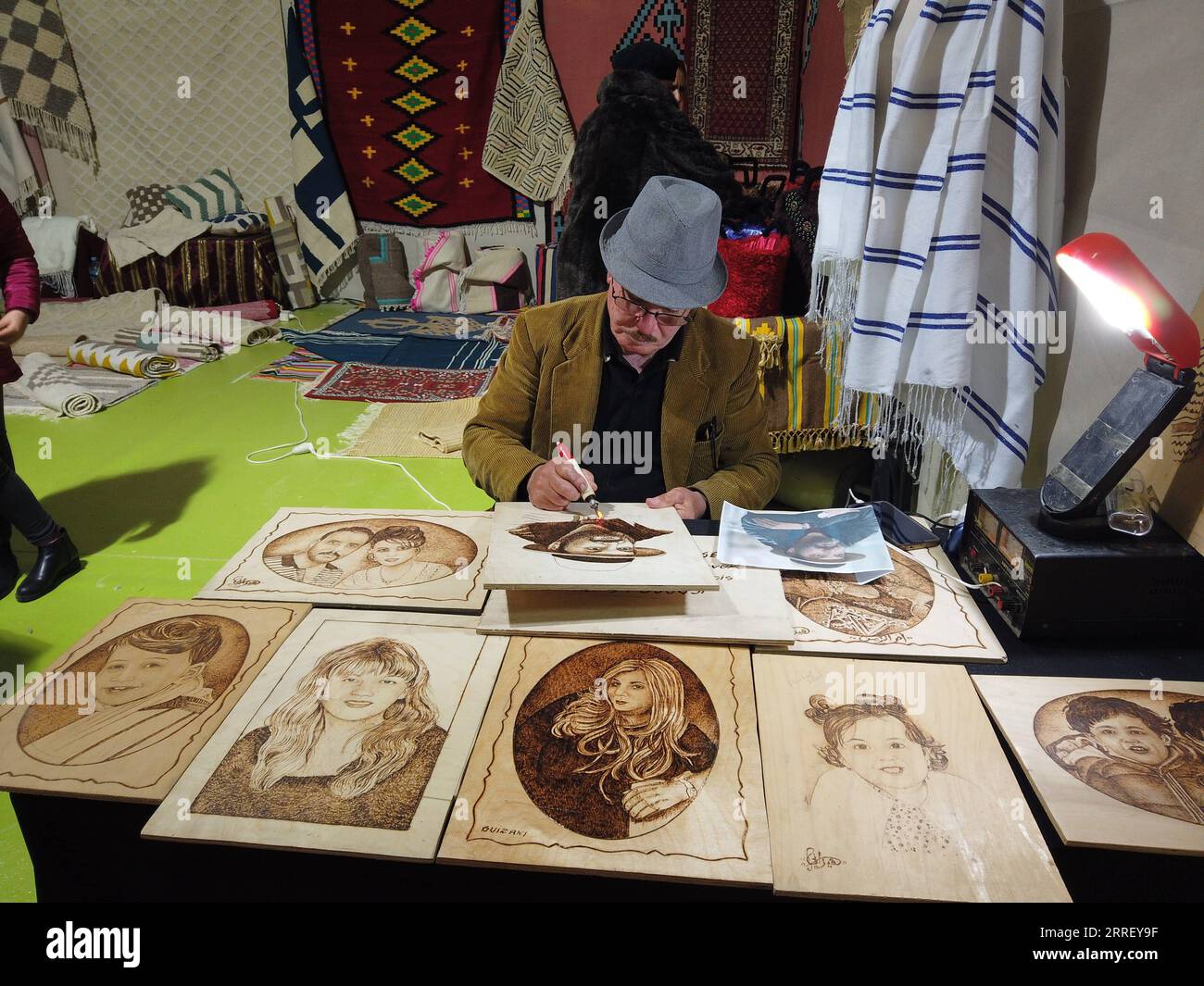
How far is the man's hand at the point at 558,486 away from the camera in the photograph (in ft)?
4.75

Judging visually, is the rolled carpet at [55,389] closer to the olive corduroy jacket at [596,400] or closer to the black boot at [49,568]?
the black boot at [49,568]

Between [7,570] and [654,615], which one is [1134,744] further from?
[7,570]

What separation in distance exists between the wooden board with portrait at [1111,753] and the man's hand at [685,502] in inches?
25.8

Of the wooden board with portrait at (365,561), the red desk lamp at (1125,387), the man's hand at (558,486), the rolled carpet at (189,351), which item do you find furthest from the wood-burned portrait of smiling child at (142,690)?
the rolled carpet at (189,351)

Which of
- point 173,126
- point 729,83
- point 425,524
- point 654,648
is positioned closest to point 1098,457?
point 654,648

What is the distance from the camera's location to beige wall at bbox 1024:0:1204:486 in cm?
134

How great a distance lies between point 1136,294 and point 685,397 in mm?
904

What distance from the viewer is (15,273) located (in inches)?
93.7

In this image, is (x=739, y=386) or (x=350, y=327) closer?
(x=739, y=386)

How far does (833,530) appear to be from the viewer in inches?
58.4

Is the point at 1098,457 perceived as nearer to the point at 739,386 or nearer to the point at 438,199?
the point at 739,386

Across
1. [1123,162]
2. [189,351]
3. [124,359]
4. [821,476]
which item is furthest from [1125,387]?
[189,351]

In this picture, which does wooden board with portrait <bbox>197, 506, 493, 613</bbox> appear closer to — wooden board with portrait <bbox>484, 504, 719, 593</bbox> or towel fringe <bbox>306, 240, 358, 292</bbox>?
wooden board with portrait <bbox>484, 504, 719, 593</bbox>

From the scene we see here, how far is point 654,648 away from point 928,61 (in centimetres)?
142
